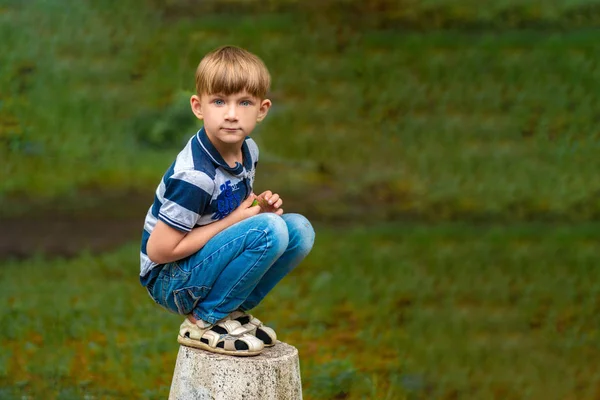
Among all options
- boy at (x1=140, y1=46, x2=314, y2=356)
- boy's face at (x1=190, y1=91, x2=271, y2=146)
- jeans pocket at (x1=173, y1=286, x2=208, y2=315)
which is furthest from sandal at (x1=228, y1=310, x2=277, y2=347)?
boy's face at (x1=190, y1=91, x2=271, y2=146)

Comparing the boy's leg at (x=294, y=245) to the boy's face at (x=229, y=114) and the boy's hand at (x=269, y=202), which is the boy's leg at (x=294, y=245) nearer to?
the boy's hand at (x=269, y=202)

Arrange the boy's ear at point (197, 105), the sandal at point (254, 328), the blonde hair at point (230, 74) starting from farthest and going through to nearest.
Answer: the sandal at point (254, 328) < the boy's ear at point (197, 105) < the blonde hair at point (230, 74)

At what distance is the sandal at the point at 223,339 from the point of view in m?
3.43

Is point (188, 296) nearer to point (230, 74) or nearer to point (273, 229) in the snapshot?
point (273, 229)

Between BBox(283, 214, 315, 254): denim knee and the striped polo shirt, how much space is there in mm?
201

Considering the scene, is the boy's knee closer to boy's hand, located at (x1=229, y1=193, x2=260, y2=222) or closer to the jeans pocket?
boy's hand, located at (x1=229, y1=193, x2=260, y2=222)

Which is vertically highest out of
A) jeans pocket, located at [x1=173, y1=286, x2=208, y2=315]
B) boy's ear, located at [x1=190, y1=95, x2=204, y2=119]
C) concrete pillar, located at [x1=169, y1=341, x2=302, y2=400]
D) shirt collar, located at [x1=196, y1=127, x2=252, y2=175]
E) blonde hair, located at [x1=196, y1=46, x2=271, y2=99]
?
blonde hair, located at [x1=196, y1=46, x2=271, y2=99]

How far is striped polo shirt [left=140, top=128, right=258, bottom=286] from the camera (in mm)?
3275

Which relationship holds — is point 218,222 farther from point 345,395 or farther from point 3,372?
point 3,372

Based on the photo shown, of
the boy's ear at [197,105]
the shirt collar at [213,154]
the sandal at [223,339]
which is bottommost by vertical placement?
the sandal at [223,339]

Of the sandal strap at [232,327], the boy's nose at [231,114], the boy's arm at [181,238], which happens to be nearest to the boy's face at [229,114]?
the boy's nose at [231,114]

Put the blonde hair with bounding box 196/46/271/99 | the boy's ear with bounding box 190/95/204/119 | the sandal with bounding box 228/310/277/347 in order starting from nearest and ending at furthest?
1. the blonde hair with bounding box 196/46/271/99
2. the boy's ear with bounding box 190/95/204/119
3. the sandal with bounding box 228/310/277/347

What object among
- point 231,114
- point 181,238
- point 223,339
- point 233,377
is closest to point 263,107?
point 231,114

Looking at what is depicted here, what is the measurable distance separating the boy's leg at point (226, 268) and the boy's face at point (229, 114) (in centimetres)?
30
